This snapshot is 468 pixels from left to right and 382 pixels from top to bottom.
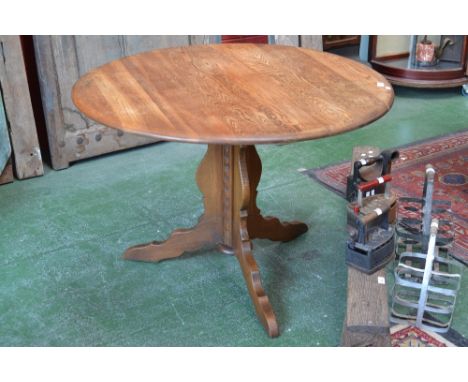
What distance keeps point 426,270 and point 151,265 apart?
116cm

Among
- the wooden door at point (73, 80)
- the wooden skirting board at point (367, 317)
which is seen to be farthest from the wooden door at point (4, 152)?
the wooden skirting board at point (367, 317)

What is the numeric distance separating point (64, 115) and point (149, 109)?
178cm

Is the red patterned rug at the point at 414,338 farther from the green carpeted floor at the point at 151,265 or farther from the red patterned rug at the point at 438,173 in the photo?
the red patterned rug at the point at 438,173

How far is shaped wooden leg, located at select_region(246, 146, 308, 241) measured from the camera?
8.40 feet

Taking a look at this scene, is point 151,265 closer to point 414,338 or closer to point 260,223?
point 260,223

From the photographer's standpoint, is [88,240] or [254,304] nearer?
[254,304]

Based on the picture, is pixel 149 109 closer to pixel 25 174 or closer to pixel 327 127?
pixel 327 127

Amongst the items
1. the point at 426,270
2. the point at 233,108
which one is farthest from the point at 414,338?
the point at 233,108

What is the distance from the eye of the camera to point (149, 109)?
2039mm

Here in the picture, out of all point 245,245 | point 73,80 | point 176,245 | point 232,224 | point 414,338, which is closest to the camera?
point 414,338

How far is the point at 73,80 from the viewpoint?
11.8 feet

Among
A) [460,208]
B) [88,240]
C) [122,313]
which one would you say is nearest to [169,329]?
[122,313]

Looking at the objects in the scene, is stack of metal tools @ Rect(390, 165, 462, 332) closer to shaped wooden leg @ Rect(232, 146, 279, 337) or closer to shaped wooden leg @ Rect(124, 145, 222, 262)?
shaped wooden leg @ Rect(232, 146, 279, 337)
